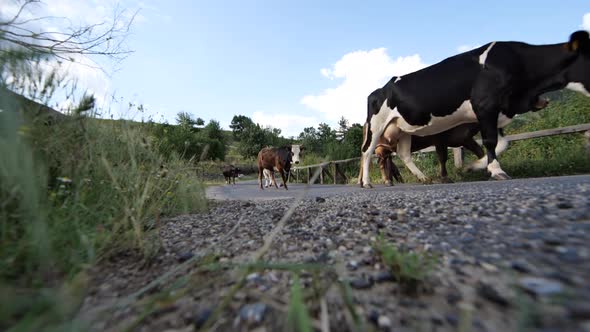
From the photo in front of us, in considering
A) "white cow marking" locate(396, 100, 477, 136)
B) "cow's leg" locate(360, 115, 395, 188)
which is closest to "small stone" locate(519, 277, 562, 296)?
"white cow marking" locate(396, 100, 477, 136)

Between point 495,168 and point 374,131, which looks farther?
point 374,131

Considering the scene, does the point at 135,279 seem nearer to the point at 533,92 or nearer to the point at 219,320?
the point at 219,320

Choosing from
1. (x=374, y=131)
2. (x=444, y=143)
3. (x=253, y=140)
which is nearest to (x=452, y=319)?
(x=374, y=131)

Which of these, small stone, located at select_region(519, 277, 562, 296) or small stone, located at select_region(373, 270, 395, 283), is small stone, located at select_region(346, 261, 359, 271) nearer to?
small stone, located at select_region(373, 270, 395, 283)

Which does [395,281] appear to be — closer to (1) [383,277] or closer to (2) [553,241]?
(1) [383,277]

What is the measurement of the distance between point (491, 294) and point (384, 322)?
1.00 feet

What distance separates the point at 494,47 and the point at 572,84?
1.11 metres

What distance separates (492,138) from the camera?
3.90 metres

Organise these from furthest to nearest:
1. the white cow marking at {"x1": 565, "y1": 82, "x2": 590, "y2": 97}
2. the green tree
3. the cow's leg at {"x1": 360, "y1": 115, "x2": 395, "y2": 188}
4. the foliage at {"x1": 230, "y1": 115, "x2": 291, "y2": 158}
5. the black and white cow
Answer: the green tree
the foliage at {"x1": 230, "y1": 115, "x2": 291, "y2": 158}
the cow's leg at {"x1": 360, "y1": 115, "x2": 395, "y2": 188}
the black and white cow
the white cow marking at {"x1": 565, "y1": 82, "x2": 590, "y2": 97}

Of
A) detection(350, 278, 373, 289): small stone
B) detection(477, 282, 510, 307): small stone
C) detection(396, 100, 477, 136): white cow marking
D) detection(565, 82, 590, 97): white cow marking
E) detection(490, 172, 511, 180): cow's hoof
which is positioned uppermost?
detection(565, 82, 590, 97): white cow marking

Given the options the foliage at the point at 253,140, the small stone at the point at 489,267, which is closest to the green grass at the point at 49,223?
the small stone at the point at 489,267

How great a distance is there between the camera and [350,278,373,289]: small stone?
89 cm

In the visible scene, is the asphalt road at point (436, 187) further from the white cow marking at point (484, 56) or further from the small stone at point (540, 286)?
the white cow marking at point (484, 56)

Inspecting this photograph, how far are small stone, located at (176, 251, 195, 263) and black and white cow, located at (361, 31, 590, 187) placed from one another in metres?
4.36
